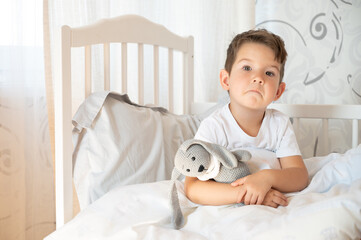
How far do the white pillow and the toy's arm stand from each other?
23 cm

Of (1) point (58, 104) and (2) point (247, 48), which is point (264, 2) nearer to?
(2) point (247, 48)

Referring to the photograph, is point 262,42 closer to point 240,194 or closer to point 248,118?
point 248,118

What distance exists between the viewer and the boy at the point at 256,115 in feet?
3.17

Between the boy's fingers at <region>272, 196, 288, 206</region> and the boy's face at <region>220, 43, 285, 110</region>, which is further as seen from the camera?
the boy's face at <region>220, 43, 285, 110</region>

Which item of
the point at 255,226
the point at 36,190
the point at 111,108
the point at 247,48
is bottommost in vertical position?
the point at 36,190

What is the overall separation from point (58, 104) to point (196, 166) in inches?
14.9

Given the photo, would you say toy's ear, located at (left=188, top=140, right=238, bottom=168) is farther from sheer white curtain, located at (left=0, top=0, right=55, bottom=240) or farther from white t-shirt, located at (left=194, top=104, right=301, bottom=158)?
sheer white curtain, located at (left=0, top=0, right=55, bottom=240)

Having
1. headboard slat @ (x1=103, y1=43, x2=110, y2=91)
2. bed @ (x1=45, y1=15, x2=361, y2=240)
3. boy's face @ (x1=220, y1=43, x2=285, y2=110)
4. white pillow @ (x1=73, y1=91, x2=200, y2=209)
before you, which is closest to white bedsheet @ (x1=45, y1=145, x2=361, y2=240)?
bed @ (x1=45, y1=15, x2=361, y2=240)

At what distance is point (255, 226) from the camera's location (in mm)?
711

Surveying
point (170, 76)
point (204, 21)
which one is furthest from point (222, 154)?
point (204, 21)

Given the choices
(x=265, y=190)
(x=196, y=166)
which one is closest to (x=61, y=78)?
(x=196, y=166)

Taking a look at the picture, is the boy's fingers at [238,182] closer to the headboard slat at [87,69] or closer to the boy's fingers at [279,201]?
the boy's fingers at [279,201]

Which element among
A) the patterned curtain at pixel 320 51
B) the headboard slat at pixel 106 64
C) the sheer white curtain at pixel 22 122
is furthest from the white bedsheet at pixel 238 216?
the patterned curtain at pixel 320 51

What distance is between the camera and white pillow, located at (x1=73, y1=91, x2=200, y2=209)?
1.04m
